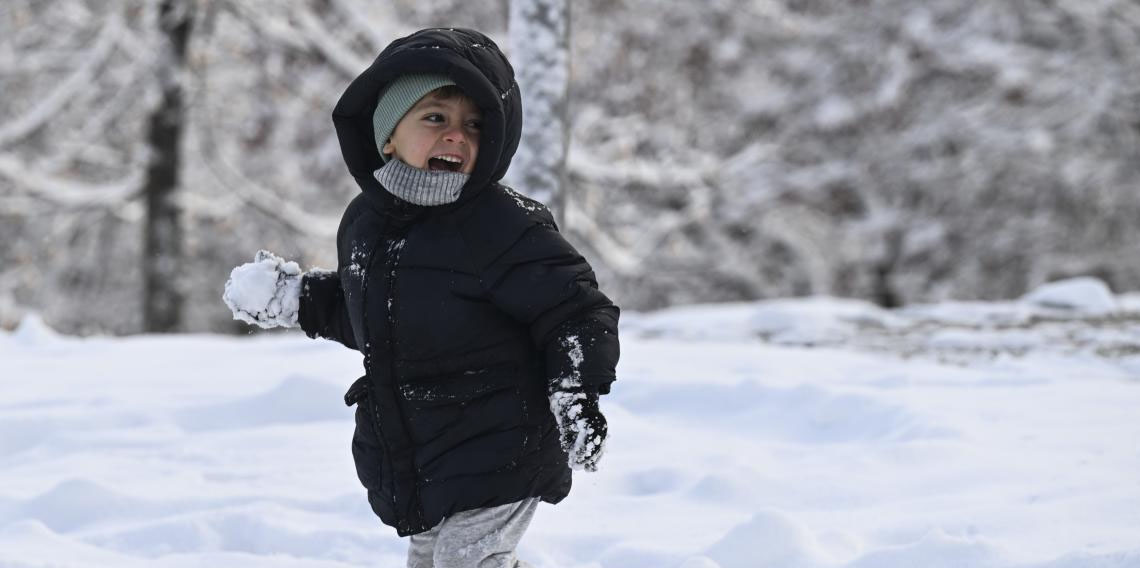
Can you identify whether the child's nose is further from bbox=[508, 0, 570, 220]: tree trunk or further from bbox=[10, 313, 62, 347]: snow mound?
bbox=[10, 313, 62, 347]: snow mound

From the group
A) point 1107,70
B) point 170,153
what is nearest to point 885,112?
point 1107,70

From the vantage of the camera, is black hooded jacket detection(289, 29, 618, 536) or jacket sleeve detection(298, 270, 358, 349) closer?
black hooded jacket detection(289, 29, 618, 536)

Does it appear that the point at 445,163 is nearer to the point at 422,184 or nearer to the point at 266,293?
the point at 422,184

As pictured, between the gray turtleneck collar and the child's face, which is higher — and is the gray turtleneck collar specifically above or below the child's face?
below

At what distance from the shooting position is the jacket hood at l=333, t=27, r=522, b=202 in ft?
7.90

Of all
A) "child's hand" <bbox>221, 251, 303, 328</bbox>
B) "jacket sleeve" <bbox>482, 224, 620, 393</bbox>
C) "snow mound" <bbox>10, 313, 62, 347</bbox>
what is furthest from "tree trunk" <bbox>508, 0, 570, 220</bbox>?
"snow mound" <bbox>10, 313, 62, 347</bbox>

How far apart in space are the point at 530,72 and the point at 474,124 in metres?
2.70

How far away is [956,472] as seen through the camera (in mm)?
3777

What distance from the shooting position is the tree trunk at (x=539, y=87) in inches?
202

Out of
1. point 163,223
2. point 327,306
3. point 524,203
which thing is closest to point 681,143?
point 163,223

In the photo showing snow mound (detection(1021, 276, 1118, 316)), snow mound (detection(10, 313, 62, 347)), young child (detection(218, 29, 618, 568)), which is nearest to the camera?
young child (detection(218, 29, 618, 568))

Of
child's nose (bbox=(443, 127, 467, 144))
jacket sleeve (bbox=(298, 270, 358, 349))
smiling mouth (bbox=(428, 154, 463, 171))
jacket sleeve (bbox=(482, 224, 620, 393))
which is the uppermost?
child's nose (bbox=(443, 127, 467, 144))

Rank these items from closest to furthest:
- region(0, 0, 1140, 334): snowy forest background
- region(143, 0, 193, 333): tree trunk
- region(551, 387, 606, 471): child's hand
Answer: region(551, 387, 606, 471): child's hand < region(143, 0, 193, 333): tree trunk < region(0, 0, 1140, 334): snowy forest background

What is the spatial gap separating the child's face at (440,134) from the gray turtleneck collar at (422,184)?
0.03 meters
